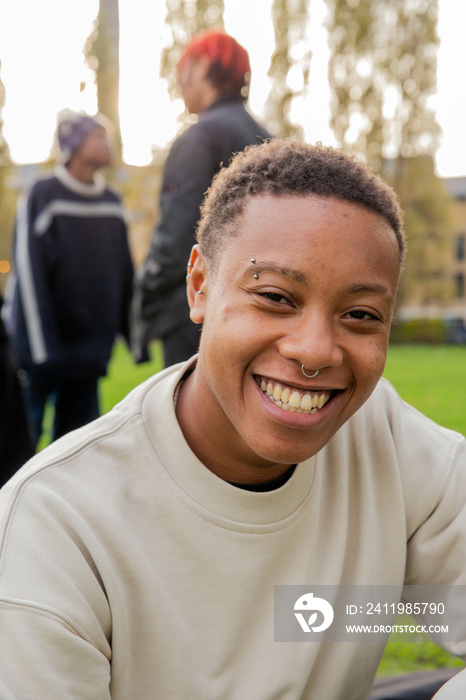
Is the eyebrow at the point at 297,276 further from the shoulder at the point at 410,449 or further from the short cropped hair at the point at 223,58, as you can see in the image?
the short cropped hair at the point at 223,58

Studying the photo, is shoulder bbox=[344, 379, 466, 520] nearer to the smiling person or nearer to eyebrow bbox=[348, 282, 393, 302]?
the smiling person

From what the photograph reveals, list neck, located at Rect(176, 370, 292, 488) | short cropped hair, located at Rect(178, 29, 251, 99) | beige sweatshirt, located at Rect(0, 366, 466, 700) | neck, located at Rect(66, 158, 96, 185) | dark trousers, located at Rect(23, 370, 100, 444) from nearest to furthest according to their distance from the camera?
1. beige sweatshirt, located at Rect(0, 366, 466, 700)
2. neck, located at Rect(176, 370, 292, 488)
3. short cropped hair, located at Rect(178, 29, 251, 99)
4. dark trousers, located at Rect(23, 370, 100, 444)
5. neck, located at Rect(66, 158, 96, 185)

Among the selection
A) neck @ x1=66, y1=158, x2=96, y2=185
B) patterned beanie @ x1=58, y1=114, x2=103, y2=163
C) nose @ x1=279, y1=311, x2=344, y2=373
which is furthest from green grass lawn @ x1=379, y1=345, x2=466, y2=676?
patterned beanie @ x1=58, y1=114, x2=103, y2=163

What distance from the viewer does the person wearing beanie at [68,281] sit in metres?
4.39

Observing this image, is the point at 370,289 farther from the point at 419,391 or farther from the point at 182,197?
the point at 419,391

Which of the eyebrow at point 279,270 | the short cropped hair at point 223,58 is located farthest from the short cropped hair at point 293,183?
the short cropped hair at point 223,58

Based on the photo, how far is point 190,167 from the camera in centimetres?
327

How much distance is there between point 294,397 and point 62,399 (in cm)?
328

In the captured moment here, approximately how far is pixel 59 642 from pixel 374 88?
27.3 m

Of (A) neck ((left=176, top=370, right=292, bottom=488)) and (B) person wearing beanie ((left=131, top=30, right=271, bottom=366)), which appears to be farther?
(B) person wearing beanie ((left=131, top=30, right=271, bottom=366))

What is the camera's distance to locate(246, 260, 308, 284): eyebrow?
144cm

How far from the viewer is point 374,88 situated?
2617cm

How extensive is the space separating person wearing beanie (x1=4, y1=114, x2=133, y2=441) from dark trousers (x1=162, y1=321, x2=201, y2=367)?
4.06ft

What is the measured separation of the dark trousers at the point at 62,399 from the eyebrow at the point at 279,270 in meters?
3.18
